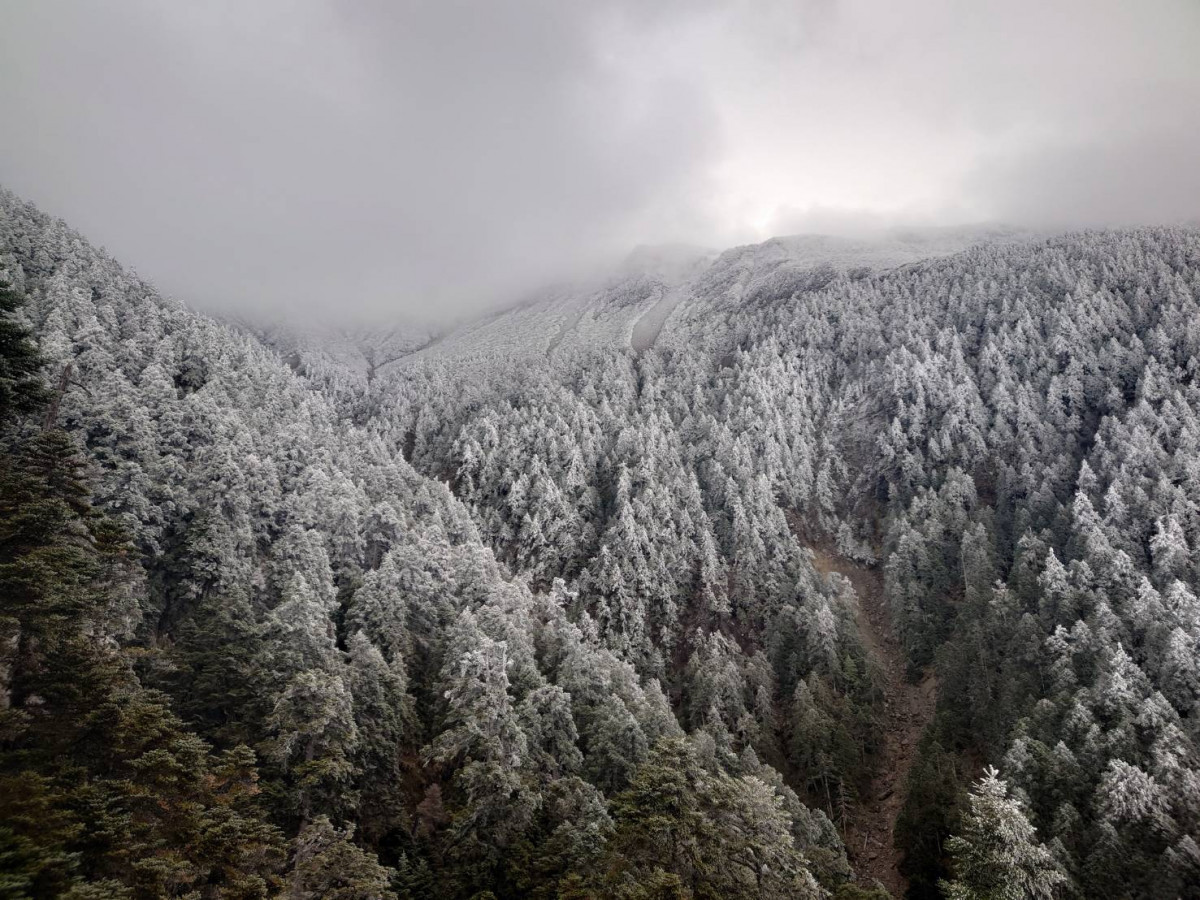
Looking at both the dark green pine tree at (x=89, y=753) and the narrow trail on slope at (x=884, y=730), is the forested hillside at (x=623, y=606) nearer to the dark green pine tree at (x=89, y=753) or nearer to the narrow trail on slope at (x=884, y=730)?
the dark green pine tree at (x=89, y=753)

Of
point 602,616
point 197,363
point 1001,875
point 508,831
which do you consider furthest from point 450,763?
point 197,363

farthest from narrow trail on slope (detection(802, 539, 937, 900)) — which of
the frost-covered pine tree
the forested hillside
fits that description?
the frost-covered pine tree

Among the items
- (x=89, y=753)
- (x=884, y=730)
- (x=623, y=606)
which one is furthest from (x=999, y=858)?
(x=623, y=606)

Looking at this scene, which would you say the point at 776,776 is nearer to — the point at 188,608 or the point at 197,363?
the point at 188,608

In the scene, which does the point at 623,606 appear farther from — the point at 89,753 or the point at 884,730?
the point at 89,753

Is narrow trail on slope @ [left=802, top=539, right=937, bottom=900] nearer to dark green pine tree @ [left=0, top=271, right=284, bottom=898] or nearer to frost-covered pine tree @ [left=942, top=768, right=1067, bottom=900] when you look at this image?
frost-covered pine tree @ [left=942, top=768, right=1067, bottom=900]

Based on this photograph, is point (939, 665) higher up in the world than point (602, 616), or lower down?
lower down

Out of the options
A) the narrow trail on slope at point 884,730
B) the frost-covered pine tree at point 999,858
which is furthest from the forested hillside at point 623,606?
the narrow trail on slope at point 884,730
